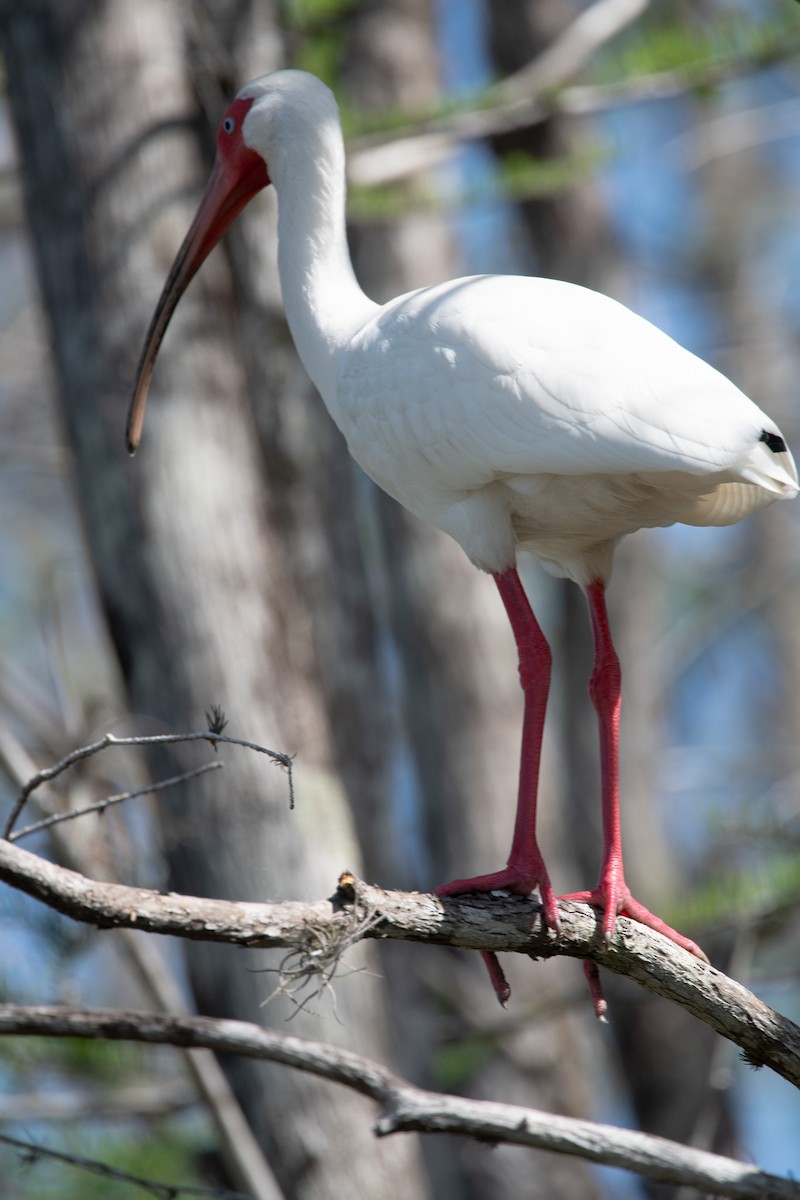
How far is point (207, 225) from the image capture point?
16.1ft

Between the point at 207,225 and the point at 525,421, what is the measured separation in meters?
1.78

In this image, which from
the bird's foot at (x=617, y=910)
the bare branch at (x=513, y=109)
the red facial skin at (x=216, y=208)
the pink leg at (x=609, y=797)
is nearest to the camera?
the bird's foot at (x=617, y=910)

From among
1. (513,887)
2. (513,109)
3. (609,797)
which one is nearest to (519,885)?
(513,887)

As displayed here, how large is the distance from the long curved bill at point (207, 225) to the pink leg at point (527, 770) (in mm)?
1497

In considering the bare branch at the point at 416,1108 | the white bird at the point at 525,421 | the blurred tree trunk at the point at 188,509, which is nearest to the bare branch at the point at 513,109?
the blurred tree trunk at the point at 188,509

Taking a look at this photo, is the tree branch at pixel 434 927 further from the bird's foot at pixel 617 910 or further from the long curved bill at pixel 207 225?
the long curved bill at pixel 207 225

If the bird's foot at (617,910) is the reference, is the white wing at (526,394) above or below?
above

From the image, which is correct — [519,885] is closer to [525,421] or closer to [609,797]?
[609,797]

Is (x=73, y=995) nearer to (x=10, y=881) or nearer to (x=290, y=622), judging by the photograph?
(x=290, y=622)

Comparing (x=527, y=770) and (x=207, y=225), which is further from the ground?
(x=207, y=225)

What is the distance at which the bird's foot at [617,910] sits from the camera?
3490 mm

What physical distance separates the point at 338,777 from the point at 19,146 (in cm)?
302

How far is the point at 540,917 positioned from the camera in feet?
11.2

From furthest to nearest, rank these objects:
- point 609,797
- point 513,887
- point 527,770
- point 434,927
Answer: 1. point 609,797
2. point 527,770
3. point 513,887
4. point 434,927
